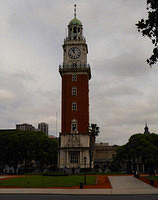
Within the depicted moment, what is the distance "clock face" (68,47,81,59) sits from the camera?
8112 cm

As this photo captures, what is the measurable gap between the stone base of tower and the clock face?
68.4 ft

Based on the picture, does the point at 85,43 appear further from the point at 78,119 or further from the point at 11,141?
the point at 11,141

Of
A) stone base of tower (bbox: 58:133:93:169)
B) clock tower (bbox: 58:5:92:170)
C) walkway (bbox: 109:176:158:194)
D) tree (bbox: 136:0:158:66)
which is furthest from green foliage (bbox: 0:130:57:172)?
tree (bbox: 136:0:158:66)

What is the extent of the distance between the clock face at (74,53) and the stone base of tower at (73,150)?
20.8 m

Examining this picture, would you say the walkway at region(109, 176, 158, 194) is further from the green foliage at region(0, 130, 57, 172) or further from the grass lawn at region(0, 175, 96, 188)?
the green foliage at region(0, 130, 57, 172)

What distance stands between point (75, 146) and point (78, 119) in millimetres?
6785

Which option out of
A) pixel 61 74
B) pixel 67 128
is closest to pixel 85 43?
pixel 61 74

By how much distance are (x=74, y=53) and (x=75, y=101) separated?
517 inches

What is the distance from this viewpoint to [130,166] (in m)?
91.0

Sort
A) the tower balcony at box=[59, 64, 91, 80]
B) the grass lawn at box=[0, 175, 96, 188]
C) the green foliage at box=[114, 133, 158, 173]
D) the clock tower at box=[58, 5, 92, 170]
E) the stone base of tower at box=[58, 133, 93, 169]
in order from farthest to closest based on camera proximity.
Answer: the tower balcony at box=[59, 64, 91, 80]
the clock tower at box=[58, 5, 92, 170]
the stone base of tower at box=[58, 133, 93, 169]
the green foliage at box=[114, 133, 158, 173]
the grass lawn at box=[0, 175, 96, 188]

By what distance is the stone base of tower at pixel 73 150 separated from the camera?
→ 244 ft

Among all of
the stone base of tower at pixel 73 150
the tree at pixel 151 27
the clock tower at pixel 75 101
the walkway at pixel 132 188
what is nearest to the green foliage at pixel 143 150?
the stone base of tower at pixel 73 150

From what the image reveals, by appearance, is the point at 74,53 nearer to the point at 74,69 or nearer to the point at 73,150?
the point at 74,69

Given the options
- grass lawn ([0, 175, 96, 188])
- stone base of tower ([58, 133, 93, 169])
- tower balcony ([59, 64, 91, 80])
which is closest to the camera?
grass lawn ([0, 175, 96, 188])
